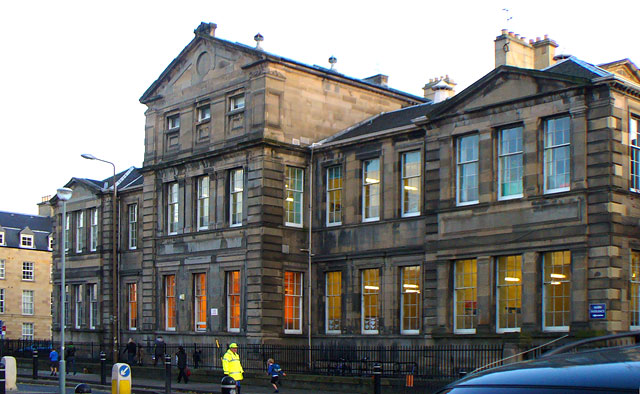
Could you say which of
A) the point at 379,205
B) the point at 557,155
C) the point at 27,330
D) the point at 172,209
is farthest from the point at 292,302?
the point at 27,330

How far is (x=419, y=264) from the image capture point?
32.2m

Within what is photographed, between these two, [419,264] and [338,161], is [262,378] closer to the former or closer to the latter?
[419,264]

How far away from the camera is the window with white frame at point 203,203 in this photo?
3900 cm

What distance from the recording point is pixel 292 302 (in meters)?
36.4

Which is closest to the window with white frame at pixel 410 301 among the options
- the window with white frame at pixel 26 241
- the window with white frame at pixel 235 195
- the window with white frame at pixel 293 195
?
the window with white frame at pixel 293 195

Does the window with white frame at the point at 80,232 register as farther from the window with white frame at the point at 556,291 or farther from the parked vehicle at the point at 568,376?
the parked vehicle at the point at 568,376

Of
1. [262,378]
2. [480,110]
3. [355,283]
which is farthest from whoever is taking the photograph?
[355,283]

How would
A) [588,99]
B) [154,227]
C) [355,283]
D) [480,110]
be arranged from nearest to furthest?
[588,99]
[480,110]
[355,283]
[154,227]

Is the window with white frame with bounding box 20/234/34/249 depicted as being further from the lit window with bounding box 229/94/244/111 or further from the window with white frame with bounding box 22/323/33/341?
the lit window with bounding box 229/94/244/111

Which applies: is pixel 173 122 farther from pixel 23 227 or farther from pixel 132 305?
pixel 23 227

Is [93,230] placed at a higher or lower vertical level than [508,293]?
higher

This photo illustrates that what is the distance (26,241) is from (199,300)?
161ft

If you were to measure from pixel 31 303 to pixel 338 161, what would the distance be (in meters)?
54.1

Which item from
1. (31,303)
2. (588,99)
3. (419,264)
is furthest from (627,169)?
(31,303)
